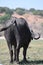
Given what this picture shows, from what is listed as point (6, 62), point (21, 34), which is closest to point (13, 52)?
point (6, 62)

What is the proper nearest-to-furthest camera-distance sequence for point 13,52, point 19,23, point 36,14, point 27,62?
1. point 19,23
2. point 27,62
3. point 13,52
4. point 36,14

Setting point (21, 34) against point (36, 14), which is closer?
point (21, 34)

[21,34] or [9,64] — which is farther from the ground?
[21,34]

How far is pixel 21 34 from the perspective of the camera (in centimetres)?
1258

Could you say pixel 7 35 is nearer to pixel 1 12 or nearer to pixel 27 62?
pixel 27 62

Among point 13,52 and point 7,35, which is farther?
point 13,52

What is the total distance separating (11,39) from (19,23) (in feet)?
2.55

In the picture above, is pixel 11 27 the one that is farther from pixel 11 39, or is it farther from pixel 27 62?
pixel 27 62

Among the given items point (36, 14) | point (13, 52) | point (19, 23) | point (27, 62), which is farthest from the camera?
point (36, 14)

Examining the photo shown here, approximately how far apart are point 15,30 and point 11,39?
45 cm

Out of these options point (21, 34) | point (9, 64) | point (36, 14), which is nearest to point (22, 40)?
point (21, 34)

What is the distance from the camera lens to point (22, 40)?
12.6 metres

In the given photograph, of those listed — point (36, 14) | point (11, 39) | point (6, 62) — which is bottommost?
point (36, 14)

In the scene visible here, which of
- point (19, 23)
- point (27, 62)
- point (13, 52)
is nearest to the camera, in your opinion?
point (19, 23)
